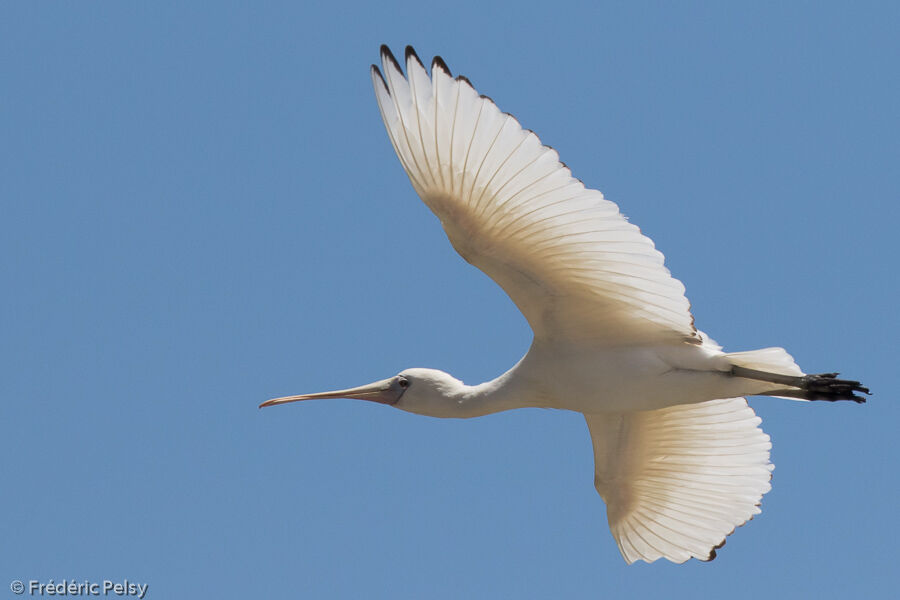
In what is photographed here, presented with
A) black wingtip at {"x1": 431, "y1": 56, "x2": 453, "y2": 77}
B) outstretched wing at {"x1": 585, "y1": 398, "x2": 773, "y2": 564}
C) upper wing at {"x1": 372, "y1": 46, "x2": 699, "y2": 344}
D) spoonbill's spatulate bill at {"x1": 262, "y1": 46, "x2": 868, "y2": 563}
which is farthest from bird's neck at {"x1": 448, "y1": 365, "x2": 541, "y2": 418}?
black wingtip at {"x1": 431, "y1": 56, "x2": 453, "y2": 77}

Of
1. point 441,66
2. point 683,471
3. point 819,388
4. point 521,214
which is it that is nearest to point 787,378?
point 819,388

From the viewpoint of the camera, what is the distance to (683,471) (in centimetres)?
1220

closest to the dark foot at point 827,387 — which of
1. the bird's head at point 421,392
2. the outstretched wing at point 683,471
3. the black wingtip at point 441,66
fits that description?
the outstretched wing at point 683,471

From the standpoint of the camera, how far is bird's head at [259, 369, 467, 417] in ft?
36.9

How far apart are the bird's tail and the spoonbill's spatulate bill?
0.01 metres

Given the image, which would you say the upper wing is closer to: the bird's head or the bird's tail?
the bird's tail

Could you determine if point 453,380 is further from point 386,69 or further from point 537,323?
point 386,69

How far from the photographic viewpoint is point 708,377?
1048 centimetres

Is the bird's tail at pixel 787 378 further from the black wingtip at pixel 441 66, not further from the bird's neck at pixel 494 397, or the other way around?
the black wingtip at pixel 441 66

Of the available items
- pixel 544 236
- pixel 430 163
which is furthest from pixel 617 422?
pixel 430 163

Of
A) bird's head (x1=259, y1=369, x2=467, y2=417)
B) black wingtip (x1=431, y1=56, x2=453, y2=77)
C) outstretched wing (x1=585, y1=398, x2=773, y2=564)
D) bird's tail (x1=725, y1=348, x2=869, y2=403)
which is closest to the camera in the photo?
black wingtip (x1=431, y1=56, x2=453, y2=77)

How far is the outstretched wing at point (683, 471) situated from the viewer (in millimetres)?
12016

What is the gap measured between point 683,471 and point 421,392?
2.63m

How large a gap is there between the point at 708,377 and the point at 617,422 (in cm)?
175
